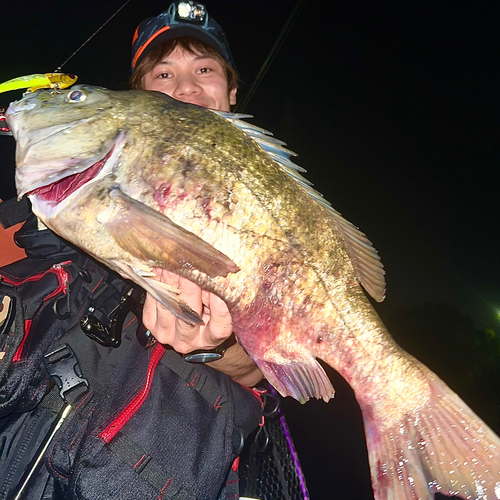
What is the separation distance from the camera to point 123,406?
1.54m

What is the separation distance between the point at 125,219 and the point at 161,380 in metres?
1.03

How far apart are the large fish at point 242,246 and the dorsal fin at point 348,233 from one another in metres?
0.08

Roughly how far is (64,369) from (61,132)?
1050 millimetres

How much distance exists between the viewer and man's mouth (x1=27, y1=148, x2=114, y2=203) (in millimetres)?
1226

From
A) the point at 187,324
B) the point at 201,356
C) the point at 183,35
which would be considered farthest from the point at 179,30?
the point at 201,356

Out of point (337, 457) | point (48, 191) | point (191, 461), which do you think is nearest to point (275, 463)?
point (191, 461)

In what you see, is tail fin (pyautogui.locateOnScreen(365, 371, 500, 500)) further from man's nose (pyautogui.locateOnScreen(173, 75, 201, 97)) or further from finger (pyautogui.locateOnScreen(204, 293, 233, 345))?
man's nose (pyautogui.locateOnScreen(173, 75, 201, 97))

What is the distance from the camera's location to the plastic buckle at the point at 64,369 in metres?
1.47

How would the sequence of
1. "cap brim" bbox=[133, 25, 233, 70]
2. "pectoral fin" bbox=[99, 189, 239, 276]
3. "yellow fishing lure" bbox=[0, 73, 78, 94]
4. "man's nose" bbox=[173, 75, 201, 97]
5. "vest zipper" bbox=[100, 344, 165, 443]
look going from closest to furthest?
"pectoral fin" bbox=[99, 189, 239, 276] → "vest zipper" bbox=[100, 344, 165, 443] → "yellow fishing lure" bbox=[0, 73, 78, 94] → "man's nose" bbox=[173, 75, 201, 97] → "cap brim" bbox=[133, 25, 233, 70]

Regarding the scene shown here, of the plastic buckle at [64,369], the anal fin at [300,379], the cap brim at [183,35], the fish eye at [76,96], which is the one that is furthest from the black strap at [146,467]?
the cap brim at [183,35]

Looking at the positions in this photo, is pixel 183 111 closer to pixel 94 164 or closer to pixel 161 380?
pixel 94 164

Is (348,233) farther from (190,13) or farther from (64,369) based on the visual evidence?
(190,13)

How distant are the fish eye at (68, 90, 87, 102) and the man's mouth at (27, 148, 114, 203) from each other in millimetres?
343

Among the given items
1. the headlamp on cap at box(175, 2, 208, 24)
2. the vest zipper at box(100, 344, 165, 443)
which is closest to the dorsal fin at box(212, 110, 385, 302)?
the vest zipper at box(100, 344, 165, 443)
